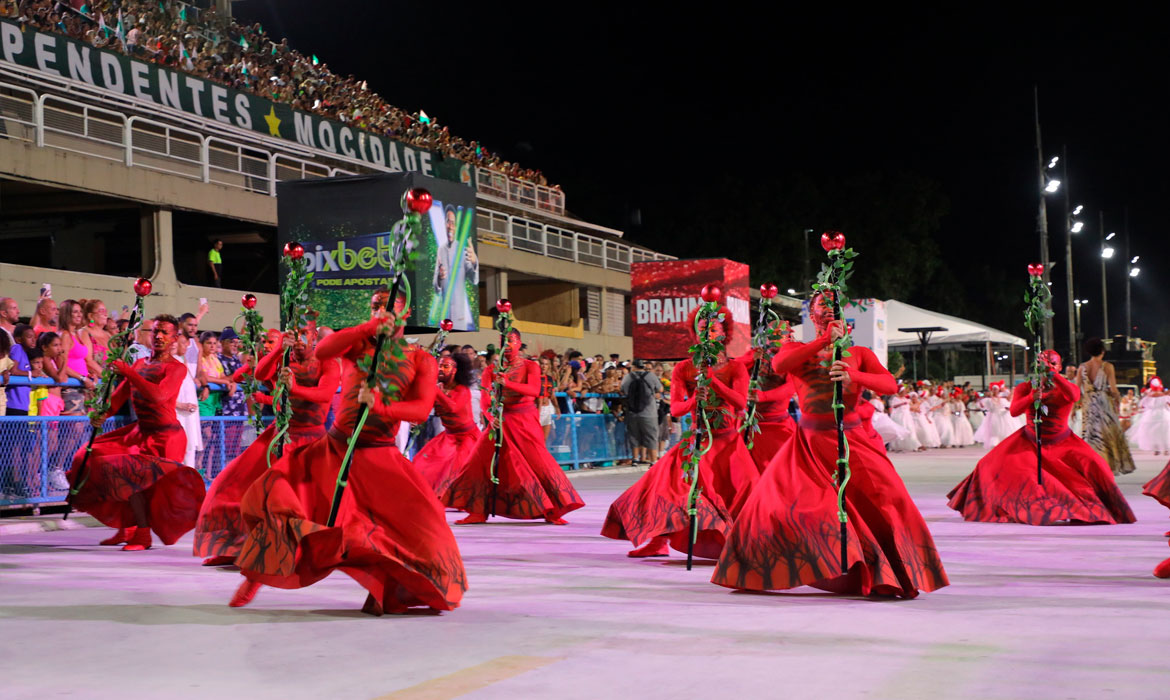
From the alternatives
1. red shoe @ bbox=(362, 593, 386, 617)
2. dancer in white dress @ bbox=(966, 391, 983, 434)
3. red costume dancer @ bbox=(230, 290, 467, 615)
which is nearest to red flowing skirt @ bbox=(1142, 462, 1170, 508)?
red costume dancer @ bbox=(230, 290, 467, 615)

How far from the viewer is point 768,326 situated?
10.3 meters

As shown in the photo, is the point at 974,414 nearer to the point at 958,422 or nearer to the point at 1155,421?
the point at 958,422

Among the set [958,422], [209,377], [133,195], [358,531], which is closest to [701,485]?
[358,531]

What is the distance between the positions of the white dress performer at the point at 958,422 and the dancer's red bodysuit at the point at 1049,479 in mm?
22104

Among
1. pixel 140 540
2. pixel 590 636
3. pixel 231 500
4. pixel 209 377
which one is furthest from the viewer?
→ pixel 209 377

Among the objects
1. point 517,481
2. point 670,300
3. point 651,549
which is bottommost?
point 651,549

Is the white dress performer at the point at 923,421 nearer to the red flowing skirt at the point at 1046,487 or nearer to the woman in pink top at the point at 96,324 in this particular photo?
the red flowing skirt at the point at 1046,487

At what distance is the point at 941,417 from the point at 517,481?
23801 mm

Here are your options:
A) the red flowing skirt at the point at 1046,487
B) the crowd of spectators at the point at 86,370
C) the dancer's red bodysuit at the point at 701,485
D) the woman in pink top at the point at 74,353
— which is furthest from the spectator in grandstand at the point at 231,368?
the red flowing skirt at the point at 1046,487

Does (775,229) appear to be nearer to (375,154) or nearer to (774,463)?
(375,154)

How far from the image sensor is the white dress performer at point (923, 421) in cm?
3388

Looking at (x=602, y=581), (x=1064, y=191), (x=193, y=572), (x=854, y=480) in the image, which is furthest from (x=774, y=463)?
(x=1064, y=191)

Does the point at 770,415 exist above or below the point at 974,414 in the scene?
above

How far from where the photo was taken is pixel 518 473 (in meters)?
13.4
